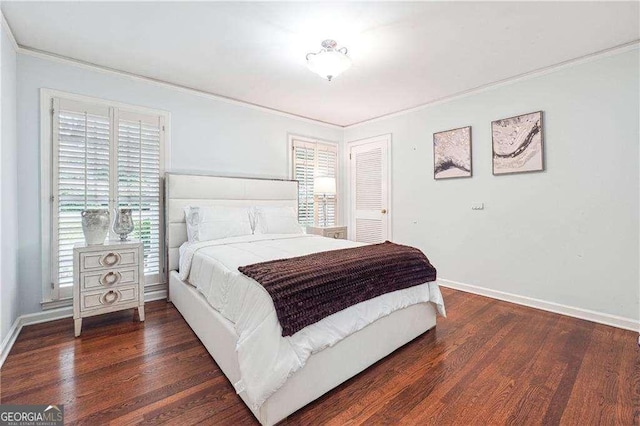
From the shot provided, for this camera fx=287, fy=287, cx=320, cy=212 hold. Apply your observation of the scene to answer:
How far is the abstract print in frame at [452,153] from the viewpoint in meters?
3.63

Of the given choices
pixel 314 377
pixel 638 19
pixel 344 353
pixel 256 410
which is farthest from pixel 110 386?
pixel 638 19

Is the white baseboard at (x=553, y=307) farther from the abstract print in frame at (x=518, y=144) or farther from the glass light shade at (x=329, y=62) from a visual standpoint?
the glass light shade at (x=329, y=62)

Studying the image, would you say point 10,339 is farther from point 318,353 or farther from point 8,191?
→ point 318,353

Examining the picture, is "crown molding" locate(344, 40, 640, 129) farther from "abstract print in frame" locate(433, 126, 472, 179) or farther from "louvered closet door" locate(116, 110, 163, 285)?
"louvered closet door" locate(116, 110, 163, 285)

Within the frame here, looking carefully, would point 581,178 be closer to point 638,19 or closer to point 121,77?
point 638,19

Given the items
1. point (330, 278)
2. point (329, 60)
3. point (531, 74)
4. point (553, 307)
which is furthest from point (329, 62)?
point (553, 307)

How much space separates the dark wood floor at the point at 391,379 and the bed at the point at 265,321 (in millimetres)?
111

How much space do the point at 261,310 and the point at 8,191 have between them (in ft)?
7.82

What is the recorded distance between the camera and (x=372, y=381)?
72.8 inches

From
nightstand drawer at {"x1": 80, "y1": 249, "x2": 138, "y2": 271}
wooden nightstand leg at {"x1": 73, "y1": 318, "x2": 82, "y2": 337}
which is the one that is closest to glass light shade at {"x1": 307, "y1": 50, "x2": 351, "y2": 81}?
nightstand drawer at {"x1": 80, "y1": 249, "x2": 138, "y2": 271}

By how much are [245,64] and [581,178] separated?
3506 millimetres

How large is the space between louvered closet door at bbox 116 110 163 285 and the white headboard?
14 cm

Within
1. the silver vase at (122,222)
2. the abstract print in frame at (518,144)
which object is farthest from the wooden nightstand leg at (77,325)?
the abstract print in frame at (518,144)

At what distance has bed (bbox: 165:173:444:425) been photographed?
153 cm
